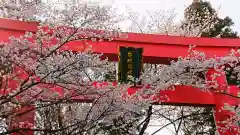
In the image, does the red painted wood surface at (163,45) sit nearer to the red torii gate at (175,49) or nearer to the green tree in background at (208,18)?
the red torii gate at (175,49)

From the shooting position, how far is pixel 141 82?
22.6ft

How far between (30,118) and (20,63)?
6.95 feet

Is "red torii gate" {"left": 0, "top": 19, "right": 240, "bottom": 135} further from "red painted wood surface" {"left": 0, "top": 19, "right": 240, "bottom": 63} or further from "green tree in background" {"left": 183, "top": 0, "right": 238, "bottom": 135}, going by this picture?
"green tree in background" {"left": 183, "top": 0, "right": 238, "bottom": 135}

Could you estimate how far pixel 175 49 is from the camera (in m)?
7.47

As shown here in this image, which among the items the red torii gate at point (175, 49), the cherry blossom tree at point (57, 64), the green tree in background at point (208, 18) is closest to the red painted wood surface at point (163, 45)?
the red torii gate at point (175, 49)

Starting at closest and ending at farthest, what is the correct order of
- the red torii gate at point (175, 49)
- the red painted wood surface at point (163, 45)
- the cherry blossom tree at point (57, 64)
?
the cherry blossom tree at point (57, 64) → the red torii gate at point (175, 49) → the red painted wood surface at point (163, 45)

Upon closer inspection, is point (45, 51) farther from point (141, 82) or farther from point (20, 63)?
point (141, 82)

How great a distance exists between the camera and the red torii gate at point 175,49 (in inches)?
265

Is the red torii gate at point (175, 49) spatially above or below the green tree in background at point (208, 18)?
below

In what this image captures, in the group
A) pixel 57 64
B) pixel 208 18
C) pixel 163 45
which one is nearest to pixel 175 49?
pixel 163 45

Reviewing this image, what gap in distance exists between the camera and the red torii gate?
22.1 feet

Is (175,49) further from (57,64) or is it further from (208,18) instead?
(208,18)

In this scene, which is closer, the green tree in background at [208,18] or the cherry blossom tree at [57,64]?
the cherry blossom tree at [57,64]

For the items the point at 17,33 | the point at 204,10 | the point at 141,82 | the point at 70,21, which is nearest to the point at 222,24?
the point at 204,10
